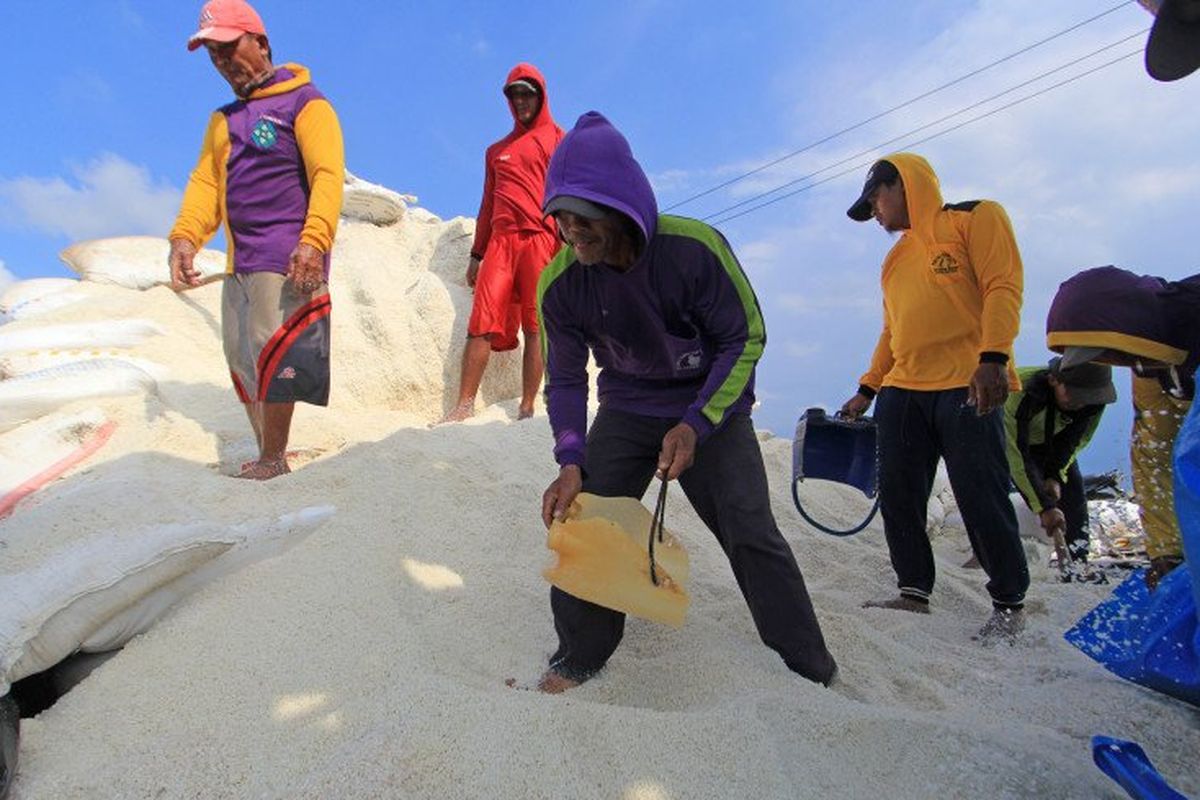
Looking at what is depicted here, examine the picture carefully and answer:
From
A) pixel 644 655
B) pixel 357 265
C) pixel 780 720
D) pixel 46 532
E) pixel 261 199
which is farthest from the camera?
pixel 357 265

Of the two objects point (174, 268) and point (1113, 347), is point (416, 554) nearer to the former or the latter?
point (174, 268)

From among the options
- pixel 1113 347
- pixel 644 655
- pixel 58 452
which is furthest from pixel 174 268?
pixel 1113 347

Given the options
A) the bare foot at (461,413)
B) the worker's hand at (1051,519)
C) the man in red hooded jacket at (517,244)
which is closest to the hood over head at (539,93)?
the man in red hooded jacket at (517,244)

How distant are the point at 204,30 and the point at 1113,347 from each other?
10.4 ft

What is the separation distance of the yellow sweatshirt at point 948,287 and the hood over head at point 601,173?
1244 millimetres

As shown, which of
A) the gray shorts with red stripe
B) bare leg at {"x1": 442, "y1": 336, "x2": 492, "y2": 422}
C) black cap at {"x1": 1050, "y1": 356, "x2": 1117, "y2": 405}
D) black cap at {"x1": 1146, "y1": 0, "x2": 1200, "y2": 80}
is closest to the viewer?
black cap at {"x1": 1146, "y1": 0, "x2": 1200, "y2": 80}

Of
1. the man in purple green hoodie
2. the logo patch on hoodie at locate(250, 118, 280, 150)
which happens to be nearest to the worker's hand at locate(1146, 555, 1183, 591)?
the man in purple green hoodie

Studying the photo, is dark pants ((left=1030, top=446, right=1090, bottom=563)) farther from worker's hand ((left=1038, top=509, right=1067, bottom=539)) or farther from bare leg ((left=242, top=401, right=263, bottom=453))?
bare leg ((left=242, top=401, right=263, bottom=453))

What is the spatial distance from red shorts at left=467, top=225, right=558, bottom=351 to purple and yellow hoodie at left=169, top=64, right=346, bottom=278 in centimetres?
128

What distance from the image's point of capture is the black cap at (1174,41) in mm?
1311

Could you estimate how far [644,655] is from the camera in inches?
75.5

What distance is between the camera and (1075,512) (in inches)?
144

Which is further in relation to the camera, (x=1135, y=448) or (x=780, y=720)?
(x=1135, y=448)

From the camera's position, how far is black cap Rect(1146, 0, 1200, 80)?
1.31 metres
